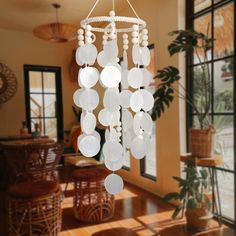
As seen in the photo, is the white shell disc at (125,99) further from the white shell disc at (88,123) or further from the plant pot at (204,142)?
the plant pot at (204,142)

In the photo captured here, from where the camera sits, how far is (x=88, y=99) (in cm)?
80

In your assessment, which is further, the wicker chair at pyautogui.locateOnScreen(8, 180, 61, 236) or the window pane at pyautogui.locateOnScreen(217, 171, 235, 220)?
the window pane at pyautogui.locateOnScreen(217, 171, 235, 220)

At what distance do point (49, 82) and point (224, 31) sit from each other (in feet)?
12.7

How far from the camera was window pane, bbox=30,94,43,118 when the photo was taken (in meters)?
5.04

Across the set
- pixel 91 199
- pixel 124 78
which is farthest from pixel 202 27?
pixel 91 199

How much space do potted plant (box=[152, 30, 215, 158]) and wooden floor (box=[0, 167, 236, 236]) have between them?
2.56 feet

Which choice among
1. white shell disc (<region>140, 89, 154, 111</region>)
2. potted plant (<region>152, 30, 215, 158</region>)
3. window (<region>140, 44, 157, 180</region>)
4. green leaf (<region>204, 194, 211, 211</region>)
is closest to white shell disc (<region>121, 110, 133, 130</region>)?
white shell disc (<region>140, 89, 154, 111</region>)

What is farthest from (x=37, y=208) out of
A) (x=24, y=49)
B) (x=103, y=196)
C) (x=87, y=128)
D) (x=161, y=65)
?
(x=24, y=49)

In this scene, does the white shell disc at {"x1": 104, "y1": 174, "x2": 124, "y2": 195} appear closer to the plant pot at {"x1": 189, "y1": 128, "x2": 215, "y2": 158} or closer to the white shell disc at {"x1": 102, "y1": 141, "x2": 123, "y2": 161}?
the white shell disc at {"x1": 102, "y1": 141, "x2": 123, "y2": 161}

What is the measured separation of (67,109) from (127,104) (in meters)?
4.56

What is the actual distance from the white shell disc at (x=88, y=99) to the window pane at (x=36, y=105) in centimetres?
457

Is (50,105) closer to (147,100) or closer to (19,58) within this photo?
(19,58)

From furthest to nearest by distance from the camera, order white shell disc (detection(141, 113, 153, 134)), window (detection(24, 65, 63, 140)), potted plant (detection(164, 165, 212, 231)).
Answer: window (detection(24, 65, 63, 140)), potted plant (detection(164, 165, 212, 231)), white shell disc (detection(141, 113, 153, 134))

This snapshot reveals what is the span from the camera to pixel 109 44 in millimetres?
812
